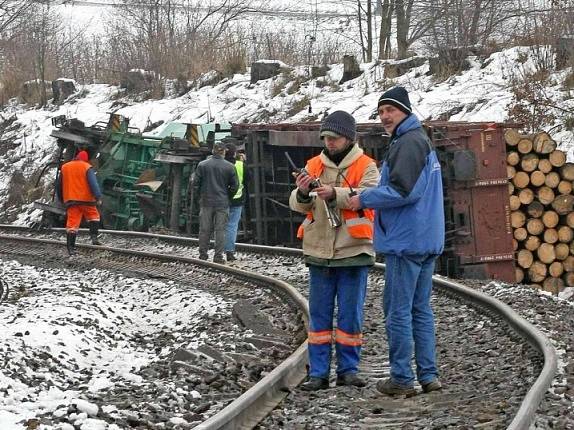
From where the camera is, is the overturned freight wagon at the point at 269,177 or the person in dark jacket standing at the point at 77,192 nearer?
the overturned freight wagon at the point at 269,177

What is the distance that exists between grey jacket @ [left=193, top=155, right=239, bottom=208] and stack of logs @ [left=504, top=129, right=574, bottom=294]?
4.40m

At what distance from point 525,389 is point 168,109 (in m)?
27.4

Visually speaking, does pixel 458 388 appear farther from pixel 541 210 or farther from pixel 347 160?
pixel 541 210

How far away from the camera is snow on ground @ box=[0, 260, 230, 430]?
21.8 ft

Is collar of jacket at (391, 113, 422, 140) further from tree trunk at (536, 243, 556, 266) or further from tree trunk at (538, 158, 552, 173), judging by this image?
tree trunk at (536, 243, 556, 266)

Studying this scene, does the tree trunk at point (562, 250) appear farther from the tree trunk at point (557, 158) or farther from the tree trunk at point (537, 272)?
the tree trunk at point (557, 158)

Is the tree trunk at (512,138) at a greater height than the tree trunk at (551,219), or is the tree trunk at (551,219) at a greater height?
the tree trunk at (512,138)

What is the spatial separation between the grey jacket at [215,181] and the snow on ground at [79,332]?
1837mm

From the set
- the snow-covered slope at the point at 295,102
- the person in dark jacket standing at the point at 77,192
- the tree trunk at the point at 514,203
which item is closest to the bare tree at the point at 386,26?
the snow-covered slope at the point at 295,102

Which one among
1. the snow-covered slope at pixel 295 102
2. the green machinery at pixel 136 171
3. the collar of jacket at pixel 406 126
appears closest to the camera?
the collar of jacket at pixel 406 126

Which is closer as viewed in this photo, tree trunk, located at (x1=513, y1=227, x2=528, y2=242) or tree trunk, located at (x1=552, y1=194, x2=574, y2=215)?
tree trunk, located at (x1=552, y1=194, x2=574, y2=215)

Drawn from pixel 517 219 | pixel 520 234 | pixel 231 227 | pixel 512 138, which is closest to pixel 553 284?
pixel 520 234

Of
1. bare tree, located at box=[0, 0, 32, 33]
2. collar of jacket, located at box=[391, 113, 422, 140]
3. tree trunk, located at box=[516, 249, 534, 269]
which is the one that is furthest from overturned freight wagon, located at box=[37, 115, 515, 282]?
bare tree, located at box=[0, 0, 32, 33]

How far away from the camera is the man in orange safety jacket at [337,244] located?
21.8ft
